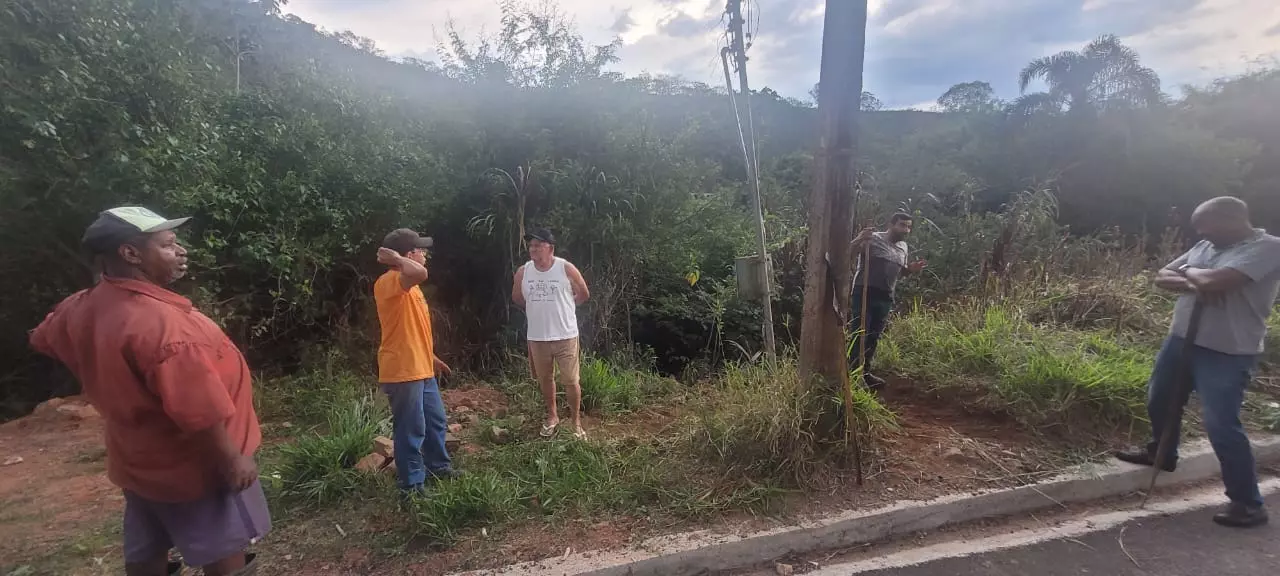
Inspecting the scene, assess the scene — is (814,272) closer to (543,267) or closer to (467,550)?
(543,267)

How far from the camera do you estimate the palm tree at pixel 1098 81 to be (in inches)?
818

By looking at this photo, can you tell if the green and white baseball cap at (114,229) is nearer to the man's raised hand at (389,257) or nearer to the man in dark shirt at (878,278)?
the man's raised hand at (389,257)

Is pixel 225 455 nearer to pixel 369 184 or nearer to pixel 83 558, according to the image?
pixel 83 558

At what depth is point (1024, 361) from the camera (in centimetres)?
490

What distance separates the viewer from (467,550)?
309cm

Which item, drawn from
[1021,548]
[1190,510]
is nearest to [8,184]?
[1021,548]

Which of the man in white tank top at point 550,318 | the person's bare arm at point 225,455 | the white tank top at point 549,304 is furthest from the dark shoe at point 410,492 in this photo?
the white tank top at point 549,304

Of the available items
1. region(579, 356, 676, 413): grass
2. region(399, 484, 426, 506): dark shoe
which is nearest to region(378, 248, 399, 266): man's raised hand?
region(399, 484, 426, 506): dark shoe

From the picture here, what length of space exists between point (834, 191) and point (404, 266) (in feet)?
7.81

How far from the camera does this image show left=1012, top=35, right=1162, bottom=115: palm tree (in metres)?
20.8

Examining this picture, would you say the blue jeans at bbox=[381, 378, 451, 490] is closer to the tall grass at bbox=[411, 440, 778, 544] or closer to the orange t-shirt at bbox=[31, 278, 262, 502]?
the tall grass at bbox=[411, 440, 778, 544]

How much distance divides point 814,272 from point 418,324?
2.27m

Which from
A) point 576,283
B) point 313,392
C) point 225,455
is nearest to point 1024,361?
point 576,283

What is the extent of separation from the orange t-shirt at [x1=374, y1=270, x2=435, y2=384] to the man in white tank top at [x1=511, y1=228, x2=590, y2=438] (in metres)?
1.15
